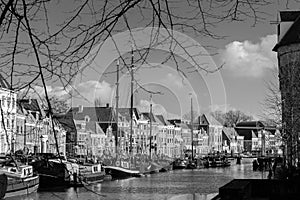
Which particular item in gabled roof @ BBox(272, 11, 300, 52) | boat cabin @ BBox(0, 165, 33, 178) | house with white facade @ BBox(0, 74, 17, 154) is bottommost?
boat cabin @ BBox(0, 165, 33, 178)

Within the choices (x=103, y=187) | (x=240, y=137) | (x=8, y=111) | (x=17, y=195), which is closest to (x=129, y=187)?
(x=103, y=187)

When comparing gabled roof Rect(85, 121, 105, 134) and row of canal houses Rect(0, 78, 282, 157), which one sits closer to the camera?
row of canal houses Rect(0, 78, 282, 157)

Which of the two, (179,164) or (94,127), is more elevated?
(94,127)

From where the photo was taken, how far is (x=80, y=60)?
455 centimetres

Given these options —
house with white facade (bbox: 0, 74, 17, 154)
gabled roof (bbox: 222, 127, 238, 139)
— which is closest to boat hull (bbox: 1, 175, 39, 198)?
house with white facade (bbox: 0, 74, 17, 154)

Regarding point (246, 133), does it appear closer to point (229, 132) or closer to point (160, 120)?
point (229, 132)

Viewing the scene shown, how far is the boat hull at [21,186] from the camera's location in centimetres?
2785

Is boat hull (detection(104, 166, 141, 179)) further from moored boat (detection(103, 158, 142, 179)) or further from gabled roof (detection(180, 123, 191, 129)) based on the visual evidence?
gabled roof (detection(180, 123, 191, 129))

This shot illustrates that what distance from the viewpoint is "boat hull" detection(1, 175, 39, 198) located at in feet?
91.4

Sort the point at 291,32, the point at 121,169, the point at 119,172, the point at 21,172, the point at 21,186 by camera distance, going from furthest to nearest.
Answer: the point at 291,32 < the point at 121,169 < the point at 119,172 < the point at 21,172 < the point at 21,186

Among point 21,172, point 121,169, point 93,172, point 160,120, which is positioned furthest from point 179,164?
point 160,120

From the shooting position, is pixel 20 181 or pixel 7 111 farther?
pixel 20 181

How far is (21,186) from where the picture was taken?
29156 mm

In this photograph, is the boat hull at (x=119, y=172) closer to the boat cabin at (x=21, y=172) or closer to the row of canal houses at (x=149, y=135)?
the row of canal houses at (x=149, y=135)
